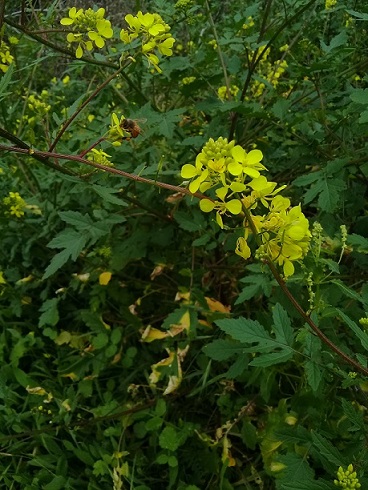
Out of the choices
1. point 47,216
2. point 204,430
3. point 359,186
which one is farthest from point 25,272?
point 359,186

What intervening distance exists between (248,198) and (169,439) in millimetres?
1238

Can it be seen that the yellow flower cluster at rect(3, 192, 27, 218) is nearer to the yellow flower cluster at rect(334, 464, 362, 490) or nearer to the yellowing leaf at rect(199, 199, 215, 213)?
the yellowing leaf at rect(199, 199, 215, 213)

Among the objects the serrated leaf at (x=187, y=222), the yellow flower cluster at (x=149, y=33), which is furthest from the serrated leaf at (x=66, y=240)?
the yellow flower cluster at (x=149, y=33)

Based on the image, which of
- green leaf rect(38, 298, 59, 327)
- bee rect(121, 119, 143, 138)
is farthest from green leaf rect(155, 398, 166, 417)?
bee rect(121, 119, 143, 138)

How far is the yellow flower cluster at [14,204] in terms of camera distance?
7.65ft

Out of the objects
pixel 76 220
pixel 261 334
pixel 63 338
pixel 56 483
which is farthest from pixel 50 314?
pixel 261 334

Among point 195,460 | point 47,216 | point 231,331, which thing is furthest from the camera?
point 47,216

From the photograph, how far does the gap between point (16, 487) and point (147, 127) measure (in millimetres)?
1441

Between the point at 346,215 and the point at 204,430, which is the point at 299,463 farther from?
the point at 346,215

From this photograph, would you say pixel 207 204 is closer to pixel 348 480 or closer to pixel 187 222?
pixel 348 480

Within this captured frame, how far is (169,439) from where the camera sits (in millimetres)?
1980

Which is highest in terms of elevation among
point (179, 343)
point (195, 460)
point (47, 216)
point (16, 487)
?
point (47, 216)

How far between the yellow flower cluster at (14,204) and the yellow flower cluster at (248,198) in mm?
1481

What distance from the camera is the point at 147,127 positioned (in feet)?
6.91
